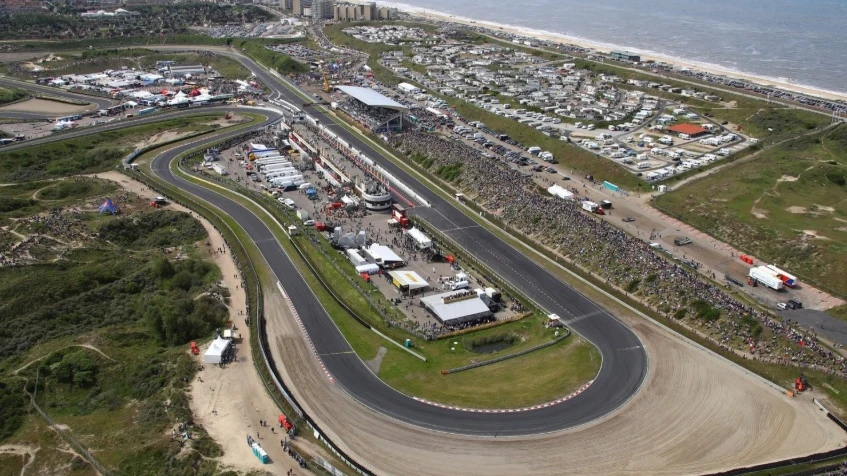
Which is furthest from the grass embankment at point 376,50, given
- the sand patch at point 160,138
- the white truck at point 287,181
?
the white truck at point 287,181

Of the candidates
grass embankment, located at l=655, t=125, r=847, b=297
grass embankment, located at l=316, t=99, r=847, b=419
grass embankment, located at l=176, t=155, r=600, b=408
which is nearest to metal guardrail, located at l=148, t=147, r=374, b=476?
grass embankment, located at l=176, t=155, r=600, b=408

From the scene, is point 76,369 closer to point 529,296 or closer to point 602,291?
point 529,296

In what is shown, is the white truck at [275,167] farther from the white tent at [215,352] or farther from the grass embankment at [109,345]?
the white tent at [215,352]

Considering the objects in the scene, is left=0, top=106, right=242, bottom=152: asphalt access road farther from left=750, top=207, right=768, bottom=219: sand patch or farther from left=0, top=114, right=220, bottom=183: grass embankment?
left=750, top=207, right=768, bottom=219: sand patch

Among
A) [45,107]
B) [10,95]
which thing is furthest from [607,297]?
[10,95]

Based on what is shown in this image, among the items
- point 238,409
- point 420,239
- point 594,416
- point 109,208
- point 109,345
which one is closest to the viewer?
point 238,409

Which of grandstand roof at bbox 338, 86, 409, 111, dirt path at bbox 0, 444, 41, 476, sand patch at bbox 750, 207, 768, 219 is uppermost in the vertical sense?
grandstand roof at bbox 338, 86, 409, 111
